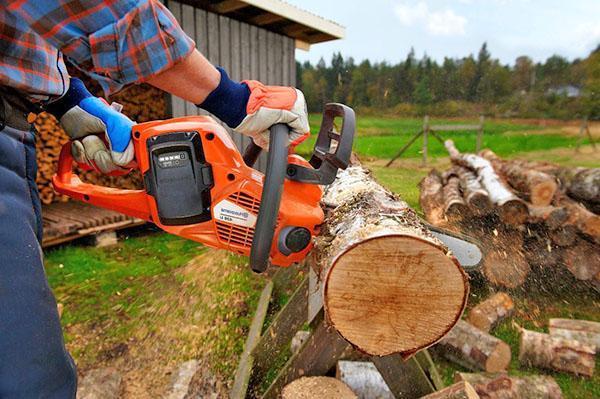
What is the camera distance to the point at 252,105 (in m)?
1.35

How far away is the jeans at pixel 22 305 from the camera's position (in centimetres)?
100

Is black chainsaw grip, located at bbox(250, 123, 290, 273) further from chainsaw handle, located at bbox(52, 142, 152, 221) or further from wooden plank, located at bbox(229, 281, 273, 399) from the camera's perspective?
wooden plank, located at bbox(229, 281, 273, 399)

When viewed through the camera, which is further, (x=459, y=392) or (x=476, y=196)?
(x=476, y=196)

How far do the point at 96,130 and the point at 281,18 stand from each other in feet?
13.8

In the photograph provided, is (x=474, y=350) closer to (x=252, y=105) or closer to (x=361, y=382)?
(x=361, y=382)

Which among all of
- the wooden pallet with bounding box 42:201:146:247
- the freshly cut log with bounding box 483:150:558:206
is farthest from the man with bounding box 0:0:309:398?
the freshly cut log with bounding box 483:150:558:206

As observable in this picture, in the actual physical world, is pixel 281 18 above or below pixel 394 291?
above

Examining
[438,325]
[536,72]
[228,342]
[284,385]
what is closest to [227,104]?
[438,325]

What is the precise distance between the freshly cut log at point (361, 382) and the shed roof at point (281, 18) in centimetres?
398

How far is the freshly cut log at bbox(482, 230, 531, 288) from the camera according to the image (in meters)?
3.39

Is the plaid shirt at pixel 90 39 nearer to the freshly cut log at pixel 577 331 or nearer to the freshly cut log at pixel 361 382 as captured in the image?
the freshly cut log at pixel 361 382

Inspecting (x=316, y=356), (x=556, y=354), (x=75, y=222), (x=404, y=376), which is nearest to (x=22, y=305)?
(x=316, y=356)

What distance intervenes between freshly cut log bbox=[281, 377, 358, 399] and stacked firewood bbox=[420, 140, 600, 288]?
1615 millimetres

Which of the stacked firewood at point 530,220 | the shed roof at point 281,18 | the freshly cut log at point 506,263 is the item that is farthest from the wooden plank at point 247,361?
the shed roof at point 281,18
